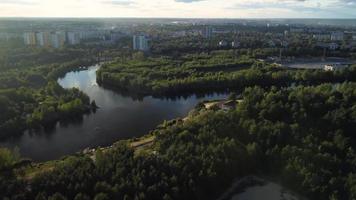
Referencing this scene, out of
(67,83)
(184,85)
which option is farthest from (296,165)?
(67,83)

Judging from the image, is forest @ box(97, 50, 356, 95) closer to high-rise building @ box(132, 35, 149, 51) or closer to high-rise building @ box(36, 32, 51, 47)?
high-rise building @ box(132, 35, 149, 51)


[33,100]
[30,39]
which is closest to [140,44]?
[30,39]

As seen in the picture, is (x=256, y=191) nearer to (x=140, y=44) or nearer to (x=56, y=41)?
(x=140, y=44)

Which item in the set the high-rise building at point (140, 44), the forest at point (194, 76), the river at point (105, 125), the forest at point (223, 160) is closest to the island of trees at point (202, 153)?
the forest at point (223, 160)

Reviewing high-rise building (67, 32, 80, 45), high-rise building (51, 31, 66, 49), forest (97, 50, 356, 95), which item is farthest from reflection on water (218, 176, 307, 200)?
high-rise building (67, 32, 80, 45)

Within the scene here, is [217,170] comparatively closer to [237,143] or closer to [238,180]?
[238,180]

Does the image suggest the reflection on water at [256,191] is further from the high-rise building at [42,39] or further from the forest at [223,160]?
the high-rise building at [42,39]
